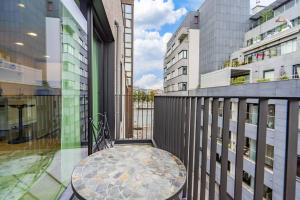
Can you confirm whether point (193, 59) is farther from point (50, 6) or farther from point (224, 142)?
point (224, 142)

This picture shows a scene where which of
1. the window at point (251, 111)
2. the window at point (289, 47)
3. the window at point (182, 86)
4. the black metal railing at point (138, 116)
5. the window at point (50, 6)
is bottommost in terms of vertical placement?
the black metal railing at point (138, 116)

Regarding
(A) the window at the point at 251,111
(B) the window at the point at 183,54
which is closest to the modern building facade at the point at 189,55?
(B) the window at the point at 183,54

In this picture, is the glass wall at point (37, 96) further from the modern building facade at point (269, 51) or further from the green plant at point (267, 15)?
the green plant at point (267, 15)

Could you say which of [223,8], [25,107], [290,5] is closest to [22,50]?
[25,107]

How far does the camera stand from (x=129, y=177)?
798mm

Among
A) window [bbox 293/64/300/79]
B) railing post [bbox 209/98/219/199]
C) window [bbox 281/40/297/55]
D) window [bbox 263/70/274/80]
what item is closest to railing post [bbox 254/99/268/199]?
railing post [bbox 209/98/219/199]

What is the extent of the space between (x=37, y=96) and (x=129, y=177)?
0.76 m

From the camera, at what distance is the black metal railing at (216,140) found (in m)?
0.52

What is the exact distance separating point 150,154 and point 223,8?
17753 mm

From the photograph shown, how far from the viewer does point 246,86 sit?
746 centimetres

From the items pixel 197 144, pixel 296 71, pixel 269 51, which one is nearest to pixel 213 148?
pixel 197 144

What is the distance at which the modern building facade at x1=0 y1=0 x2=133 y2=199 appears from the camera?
854 mm

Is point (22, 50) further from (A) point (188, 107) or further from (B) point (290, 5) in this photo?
(B) point (290, 5)

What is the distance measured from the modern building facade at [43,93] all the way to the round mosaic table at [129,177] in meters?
0.38
